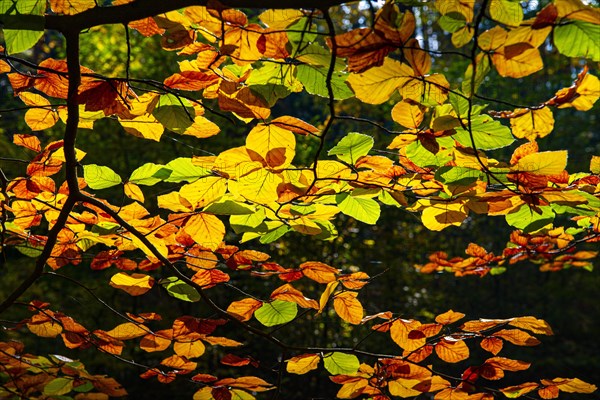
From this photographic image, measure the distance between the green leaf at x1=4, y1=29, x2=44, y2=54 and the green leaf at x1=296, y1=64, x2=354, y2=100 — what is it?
17.0 inches

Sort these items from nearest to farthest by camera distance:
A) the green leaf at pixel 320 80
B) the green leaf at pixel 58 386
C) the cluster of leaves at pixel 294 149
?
the cluster of leaves at pixel 294 149, the green leaf at pixel 320 80, the green leaf at pixel 58 386

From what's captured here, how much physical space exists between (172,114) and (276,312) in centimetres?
60

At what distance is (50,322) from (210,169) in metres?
0.81

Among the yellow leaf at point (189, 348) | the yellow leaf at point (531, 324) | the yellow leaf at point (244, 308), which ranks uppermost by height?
the yellow leaf at point (244, 308)

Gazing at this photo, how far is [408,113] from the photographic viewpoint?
1.19m

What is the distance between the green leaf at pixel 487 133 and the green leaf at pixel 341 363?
656mm

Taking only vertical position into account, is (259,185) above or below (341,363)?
above

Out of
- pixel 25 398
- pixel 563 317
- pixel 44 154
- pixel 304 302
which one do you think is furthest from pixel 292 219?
pixel 563 317

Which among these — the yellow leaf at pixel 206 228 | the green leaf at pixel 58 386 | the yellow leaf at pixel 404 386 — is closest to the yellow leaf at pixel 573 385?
the yellow leaf at pixel 404 386

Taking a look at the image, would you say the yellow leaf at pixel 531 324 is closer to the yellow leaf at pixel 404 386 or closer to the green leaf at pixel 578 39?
the yellow leaf at pixel 404 386

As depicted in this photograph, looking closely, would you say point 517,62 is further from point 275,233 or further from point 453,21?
point 275,233

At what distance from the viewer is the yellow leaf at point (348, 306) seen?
5.23 ft

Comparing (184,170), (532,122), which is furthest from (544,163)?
(184,170)

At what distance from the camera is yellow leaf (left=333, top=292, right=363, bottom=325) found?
5.23 feet
